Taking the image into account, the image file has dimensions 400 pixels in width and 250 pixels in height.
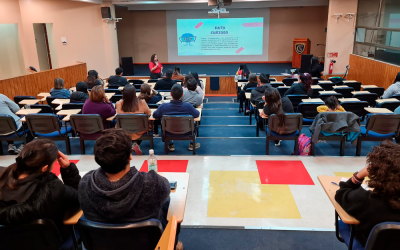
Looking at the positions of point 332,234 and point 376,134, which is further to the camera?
point 376,134

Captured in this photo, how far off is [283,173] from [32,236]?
3.07 m

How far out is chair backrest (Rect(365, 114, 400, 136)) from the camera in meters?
4.34

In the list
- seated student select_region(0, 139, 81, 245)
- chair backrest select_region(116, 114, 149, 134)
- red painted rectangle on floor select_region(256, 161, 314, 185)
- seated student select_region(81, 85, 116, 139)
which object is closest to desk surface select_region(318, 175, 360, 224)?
red painted rectangle on floor select_region(256, 161, 314, 185)

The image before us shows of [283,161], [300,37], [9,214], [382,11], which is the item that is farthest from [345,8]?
[9,214]

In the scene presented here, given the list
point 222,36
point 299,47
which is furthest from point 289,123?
point 222,36

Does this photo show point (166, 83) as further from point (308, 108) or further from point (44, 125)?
point (308, 108)

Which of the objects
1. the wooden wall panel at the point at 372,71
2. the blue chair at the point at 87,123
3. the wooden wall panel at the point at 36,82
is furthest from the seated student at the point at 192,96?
the wooden wall panel at the point at 372,71

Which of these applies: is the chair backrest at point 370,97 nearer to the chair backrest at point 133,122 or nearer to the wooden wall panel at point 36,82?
the chair backrest at point 133,122

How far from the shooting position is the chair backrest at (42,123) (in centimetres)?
452

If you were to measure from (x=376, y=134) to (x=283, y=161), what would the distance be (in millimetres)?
1521

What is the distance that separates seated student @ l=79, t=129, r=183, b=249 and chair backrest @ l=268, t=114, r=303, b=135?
309 centimetres

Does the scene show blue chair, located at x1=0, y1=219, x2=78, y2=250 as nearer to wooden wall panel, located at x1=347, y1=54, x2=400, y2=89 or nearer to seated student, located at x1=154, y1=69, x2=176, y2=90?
seated student, located at x1=154, y1=69, x2=176, y2=90

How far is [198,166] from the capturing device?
4344mm

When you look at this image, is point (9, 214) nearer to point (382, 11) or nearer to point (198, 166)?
point (198, 166)
